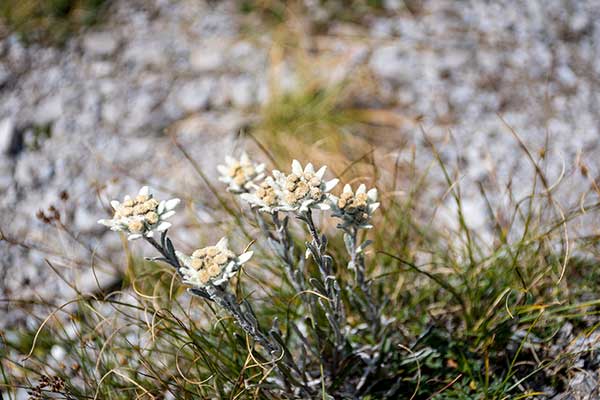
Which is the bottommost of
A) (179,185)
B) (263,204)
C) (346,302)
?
(179,185)

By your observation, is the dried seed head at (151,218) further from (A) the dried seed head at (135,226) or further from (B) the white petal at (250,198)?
(B) the white petal at (250,198)

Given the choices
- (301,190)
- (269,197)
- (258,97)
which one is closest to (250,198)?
(269,197)

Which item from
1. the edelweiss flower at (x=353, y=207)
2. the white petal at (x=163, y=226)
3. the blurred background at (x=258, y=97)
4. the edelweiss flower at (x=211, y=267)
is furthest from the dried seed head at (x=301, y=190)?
the blurred background at (x=258, y=97)

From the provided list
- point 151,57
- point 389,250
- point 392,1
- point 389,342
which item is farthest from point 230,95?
point 389,342

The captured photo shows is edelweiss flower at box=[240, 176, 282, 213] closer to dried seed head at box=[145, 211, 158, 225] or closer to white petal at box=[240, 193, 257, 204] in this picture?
white petal at box=[240, 193, 257, 204]

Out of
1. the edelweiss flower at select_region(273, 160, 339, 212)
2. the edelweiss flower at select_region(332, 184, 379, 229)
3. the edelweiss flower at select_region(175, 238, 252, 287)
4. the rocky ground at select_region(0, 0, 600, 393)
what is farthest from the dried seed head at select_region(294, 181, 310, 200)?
the rocky ground at select_region(0, 0, 600, 393)

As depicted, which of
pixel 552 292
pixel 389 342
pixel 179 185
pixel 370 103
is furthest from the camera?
pixel 370 103

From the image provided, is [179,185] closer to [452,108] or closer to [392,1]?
[452,108]
